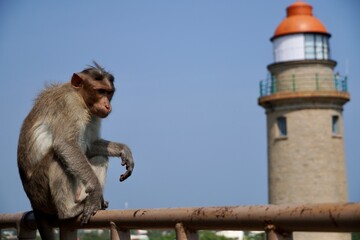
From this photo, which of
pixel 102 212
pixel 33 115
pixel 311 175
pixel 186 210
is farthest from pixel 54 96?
pixel 311 175

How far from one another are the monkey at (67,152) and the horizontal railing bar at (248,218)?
3.15 ft

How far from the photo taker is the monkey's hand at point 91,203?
5133 millimetres

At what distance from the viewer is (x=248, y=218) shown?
3.36 meters

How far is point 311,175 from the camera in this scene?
1385 inches

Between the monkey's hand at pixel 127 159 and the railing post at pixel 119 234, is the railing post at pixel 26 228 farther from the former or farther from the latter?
the railing post at pixel 119 234

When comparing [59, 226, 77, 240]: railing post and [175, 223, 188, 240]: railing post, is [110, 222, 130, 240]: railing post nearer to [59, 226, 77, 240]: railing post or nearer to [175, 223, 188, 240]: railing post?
[175, 223, 188, 240]: railing post

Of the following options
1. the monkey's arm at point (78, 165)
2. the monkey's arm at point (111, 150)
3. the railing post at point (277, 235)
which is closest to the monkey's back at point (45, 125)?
the monkey's arm at point (78, 165)

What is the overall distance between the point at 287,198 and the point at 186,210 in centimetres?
3204

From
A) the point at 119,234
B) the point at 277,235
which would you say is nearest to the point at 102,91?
the point at 119,234

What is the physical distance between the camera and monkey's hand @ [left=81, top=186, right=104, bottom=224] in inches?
202

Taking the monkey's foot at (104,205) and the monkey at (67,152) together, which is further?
the monkey's foot at (104,205)

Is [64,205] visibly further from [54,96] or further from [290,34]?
[290,34]

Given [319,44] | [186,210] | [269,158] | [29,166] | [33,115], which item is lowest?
[186,210]

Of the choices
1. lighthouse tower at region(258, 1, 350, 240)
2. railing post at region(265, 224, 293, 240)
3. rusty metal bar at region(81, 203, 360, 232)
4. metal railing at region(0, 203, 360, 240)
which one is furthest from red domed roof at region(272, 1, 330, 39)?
railing post at region(265, 224, 293, 240)
